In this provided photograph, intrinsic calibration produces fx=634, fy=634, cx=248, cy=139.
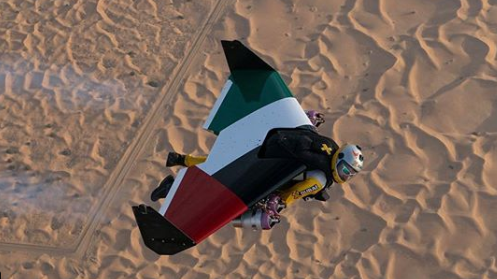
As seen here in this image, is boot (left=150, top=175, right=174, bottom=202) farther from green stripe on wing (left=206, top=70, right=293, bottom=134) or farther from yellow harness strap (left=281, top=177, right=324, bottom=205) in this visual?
yellow harness strap (left=281, top=177, right=324, bottom=205)

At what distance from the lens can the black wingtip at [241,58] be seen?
28.8 feet

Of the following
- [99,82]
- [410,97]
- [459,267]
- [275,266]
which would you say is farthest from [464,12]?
[99,82]

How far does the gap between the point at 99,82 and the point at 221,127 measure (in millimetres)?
3837

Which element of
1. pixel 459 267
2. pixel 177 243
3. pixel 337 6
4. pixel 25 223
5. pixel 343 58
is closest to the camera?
pixel 177 243

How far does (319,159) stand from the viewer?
771cm


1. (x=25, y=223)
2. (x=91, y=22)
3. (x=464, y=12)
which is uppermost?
(x=464, y=12)

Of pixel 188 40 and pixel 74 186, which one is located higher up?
pixel 188 40

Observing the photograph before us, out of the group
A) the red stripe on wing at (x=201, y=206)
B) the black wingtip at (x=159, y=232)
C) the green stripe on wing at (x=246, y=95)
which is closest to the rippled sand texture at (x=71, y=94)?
the green stripe on wing at (x=246, y=95)

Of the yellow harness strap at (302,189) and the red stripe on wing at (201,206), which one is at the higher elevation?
the yellow harness strap at (302,189)

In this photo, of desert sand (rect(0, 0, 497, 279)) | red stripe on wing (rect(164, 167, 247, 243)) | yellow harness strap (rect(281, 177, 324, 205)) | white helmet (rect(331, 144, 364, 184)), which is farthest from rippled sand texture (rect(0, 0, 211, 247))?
white helmet (rect(331, 144, 364, 184))

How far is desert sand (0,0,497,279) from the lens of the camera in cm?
916

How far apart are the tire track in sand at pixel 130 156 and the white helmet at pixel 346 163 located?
4.10 metres

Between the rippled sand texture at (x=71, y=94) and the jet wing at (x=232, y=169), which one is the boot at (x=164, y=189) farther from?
the rippled sand texture at (x=71, y=94)

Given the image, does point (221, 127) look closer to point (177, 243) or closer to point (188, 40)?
point (177, 243)
